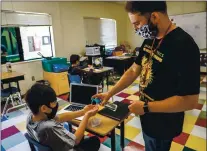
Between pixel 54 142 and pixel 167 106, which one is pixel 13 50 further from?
pixel 167 106

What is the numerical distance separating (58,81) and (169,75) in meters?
3.50

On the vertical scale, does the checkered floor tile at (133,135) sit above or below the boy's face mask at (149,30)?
below

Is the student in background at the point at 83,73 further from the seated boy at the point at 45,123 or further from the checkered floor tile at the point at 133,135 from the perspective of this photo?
the seated boy at the point at 45,123

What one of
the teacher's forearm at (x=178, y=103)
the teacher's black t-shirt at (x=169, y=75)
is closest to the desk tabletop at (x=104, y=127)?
the teacher's black t-shirt at (x=169, y=75)

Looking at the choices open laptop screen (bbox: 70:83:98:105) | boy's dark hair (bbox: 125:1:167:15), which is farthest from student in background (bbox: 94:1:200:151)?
open laptop screen (bbox: 70:83:98:105)

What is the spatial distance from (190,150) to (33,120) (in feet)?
6.08

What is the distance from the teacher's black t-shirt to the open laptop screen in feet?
2.46

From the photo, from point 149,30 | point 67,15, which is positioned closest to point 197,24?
point 67,15

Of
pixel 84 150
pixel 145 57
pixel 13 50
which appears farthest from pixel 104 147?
pixel 13 50

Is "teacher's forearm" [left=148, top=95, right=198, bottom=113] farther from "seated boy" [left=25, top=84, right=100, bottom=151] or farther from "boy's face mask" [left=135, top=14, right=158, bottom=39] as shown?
"seated boy" [left=25, top=84, right=100, bottom=151]

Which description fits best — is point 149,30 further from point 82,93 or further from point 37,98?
point 82,93

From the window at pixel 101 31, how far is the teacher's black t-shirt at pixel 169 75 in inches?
182

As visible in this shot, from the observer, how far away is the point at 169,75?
0.83m

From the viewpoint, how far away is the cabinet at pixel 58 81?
13.2ft
